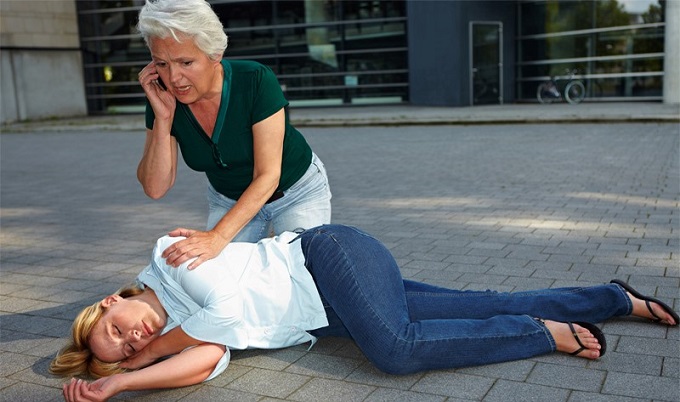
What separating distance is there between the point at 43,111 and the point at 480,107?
49.6ft

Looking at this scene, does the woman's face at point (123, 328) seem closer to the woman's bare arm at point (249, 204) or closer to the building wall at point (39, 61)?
the woman's bare arm at point (249, 204)

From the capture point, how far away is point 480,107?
22.9 meters

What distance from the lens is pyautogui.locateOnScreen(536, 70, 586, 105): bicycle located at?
76.8 ft

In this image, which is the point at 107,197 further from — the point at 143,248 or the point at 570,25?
the point at 570,25

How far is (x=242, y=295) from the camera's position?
307 centimetres

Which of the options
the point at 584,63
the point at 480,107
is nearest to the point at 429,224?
the point at 480,107

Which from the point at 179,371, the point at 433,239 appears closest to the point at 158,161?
the point at 179,371

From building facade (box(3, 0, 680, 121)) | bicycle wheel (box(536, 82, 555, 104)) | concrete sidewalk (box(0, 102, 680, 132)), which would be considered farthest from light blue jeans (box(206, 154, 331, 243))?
bicycle wheel (box(536, 82, 555, 104))

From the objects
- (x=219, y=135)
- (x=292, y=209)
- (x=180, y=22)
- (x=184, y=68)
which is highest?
(x=180, y=22)

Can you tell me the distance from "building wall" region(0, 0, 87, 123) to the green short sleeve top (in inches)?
930

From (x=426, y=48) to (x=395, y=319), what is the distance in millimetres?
22109

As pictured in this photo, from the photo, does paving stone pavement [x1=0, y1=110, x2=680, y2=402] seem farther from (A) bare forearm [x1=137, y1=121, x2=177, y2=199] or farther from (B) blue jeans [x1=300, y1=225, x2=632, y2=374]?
(A) bare forearm [x1=137, y1=121, x2=177, y2=199]

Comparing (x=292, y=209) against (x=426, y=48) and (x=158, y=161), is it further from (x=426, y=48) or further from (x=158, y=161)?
(x=426, y=48)

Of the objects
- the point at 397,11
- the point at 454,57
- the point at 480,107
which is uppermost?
the point at 397,11
